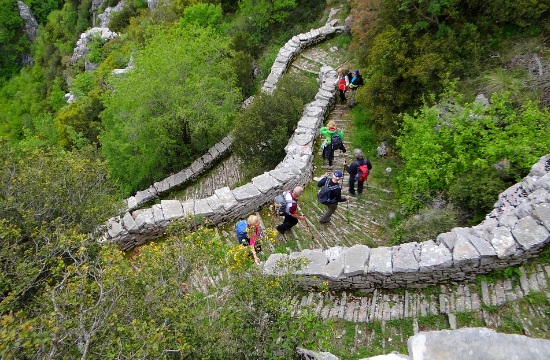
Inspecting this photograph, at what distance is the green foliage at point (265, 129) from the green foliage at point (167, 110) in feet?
7.17

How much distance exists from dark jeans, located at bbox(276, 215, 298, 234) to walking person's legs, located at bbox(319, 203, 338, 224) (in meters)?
0.77

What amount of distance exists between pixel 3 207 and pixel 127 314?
3.96m

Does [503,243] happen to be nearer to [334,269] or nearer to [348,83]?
[334,269]

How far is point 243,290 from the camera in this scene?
21.3 ft

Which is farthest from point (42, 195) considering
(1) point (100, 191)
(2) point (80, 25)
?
(2) point (80, 25)

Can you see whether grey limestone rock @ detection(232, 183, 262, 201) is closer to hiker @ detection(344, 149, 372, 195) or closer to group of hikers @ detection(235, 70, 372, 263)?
group of hikers @ detection(235, 70, 372, 263)

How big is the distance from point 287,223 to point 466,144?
180 inches

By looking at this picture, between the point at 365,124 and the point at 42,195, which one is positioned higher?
the point at 42,195

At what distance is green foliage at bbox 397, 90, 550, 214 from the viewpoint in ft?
29.2

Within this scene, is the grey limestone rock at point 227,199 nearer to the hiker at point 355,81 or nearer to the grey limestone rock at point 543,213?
the hiker at point 355,81

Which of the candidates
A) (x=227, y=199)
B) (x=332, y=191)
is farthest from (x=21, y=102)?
(x=332, y=191)

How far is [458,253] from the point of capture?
7602 mm

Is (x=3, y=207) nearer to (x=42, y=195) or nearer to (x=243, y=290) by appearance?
(x=42, y=195)

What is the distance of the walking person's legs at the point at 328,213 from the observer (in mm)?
10034
